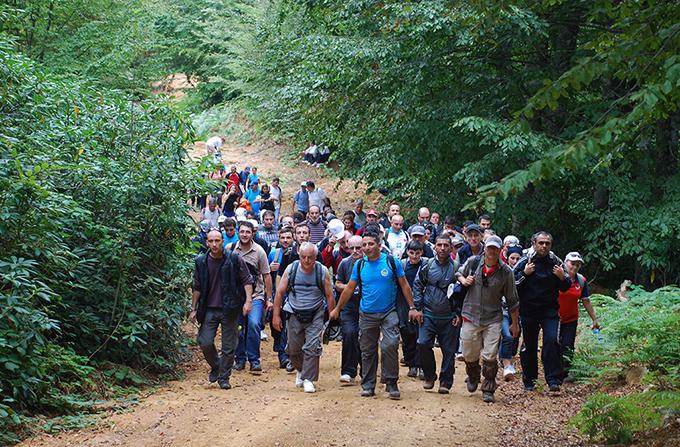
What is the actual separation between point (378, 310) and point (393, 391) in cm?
100

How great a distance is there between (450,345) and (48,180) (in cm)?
A: 538

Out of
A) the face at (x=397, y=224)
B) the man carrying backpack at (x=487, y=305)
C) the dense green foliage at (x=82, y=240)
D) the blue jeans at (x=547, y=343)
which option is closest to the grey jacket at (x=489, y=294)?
the man carrying backpack at (x=487, y=305)

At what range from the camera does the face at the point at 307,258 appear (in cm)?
1063

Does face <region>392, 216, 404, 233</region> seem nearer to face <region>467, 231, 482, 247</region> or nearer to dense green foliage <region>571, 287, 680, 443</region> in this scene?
face <region>467, 231, 482, 247</region>

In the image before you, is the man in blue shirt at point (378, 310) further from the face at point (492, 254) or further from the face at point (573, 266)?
the face at point (573, 266)

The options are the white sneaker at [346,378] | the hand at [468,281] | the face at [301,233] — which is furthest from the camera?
the face at [301,233]

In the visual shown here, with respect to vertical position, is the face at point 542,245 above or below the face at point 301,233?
above

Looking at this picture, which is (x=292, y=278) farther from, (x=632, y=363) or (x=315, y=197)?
(x=315, y=197)

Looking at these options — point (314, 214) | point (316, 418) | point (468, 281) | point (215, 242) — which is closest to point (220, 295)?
point (215, 242)

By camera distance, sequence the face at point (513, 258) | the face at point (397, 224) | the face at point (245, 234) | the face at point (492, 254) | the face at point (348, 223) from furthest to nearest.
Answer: the face at point (348, 223) < the face at point (397, 224) < the face at point (513, 258) < the face at point (245, 234) < the face at point (492, 254)

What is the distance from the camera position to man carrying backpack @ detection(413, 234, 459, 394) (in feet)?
35.3

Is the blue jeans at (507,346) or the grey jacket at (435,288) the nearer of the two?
the grey jacket at (435,288)

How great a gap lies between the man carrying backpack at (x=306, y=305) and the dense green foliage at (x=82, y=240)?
1.91 metres

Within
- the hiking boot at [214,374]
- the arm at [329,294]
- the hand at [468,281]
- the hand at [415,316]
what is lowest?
the hiking boot at [214,374]
